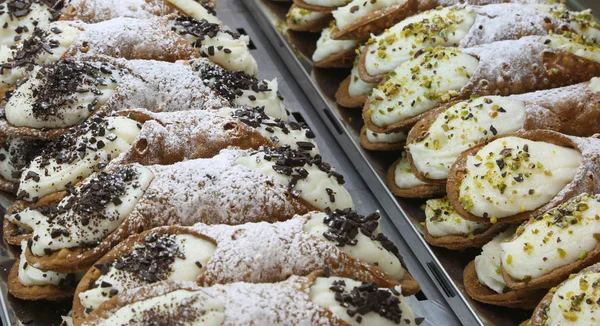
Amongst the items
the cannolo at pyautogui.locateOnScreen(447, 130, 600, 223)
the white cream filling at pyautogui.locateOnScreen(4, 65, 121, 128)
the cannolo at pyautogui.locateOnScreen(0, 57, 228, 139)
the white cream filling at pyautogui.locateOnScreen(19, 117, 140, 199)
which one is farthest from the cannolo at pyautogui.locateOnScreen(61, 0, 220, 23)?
the cannolo at pyautogui.locateOnScreen(447, 130, 600, 223)

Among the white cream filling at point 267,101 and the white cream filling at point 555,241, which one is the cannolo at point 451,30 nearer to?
the white cream filling at point 267,101

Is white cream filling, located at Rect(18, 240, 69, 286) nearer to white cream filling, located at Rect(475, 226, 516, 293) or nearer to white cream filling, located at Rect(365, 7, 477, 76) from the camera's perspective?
white cream filling, located at Rect(475, 226, 516, 293)

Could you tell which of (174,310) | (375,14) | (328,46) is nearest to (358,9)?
(375,14)

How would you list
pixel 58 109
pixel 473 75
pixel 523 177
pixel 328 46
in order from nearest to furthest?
pixel 523 177, pixel 58 109, pixel 473 75, pixel 328 46

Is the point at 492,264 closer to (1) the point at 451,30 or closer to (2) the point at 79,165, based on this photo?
(1) the point at 451,30

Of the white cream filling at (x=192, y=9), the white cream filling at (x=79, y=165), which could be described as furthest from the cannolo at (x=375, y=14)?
the white cream filling at (x=79, y=165)

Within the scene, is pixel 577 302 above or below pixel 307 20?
above

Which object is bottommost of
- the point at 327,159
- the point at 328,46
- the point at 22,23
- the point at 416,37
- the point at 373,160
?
the point at 327,159
